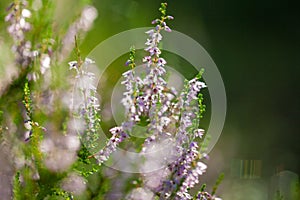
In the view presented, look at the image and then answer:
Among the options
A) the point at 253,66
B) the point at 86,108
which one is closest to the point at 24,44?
the point at 86,108

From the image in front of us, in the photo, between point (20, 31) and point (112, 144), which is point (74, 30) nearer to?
point (20, 31)

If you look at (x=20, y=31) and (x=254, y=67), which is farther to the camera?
(x=254, y=67)

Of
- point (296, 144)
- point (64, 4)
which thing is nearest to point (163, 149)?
point (64, 4)

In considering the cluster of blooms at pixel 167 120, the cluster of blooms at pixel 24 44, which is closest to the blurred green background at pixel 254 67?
the cluster of blooms at pixel 167 120

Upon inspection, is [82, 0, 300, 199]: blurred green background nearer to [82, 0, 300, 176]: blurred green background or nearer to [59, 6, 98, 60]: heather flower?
[82, 0, 300, 176]: blurred green background

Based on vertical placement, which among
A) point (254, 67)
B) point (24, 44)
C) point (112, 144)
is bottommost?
point (112, 144)

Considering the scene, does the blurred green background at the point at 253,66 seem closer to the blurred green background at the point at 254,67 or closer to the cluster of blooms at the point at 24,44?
the blurred green background at the point at 254,67

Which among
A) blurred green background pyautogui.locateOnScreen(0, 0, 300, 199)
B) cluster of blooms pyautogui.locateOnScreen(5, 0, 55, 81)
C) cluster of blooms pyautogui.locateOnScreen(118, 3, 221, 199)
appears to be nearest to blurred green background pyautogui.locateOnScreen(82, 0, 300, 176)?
blurred green background pyautogui.locateOnScreen(0, 0, 300, 199)
